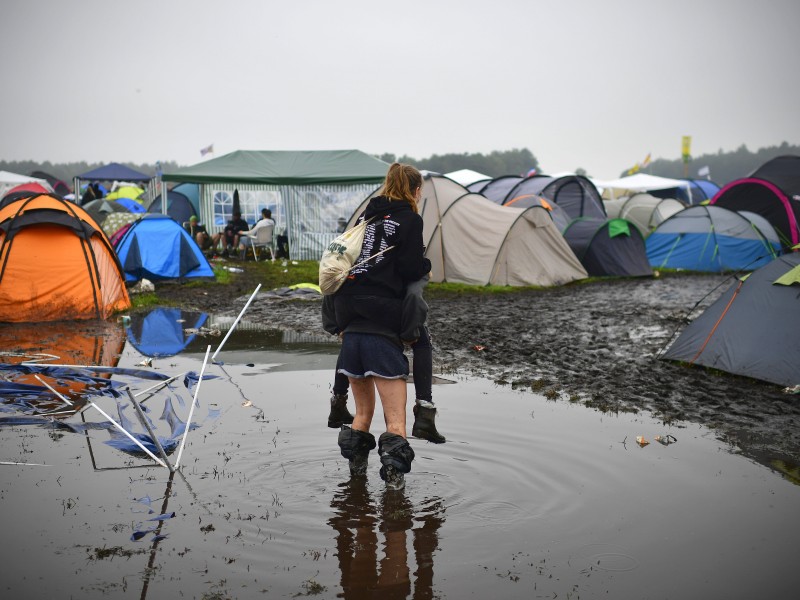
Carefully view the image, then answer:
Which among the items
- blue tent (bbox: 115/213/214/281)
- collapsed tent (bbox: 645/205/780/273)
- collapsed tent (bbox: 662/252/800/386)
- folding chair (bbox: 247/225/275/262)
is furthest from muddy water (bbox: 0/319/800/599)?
folding chair (bbox: 247/225/275/262)

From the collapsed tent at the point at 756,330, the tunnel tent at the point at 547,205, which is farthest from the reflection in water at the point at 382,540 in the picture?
the tunnel tent at the point at 547,205

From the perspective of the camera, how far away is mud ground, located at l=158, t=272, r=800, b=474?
7.21 meters

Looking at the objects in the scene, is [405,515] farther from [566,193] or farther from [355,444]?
[566,193]

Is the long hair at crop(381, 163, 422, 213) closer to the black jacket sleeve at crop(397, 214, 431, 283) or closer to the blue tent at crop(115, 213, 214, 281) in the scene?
the black jacket sleeve at crop(397, 214, 431, 283)

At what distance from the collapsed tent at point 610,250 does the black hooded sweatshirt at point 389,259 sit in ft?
56.8

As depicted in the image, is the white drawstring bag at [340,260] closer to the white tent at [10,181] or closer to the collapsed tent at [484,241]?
the collapsed tent at [484,241]

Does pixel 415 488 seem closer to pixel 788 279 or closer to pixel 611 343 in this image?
pixel 788 279

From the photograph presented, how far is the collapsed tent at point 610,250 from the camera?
21.6 metres

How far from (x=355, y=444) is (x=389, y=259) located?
50.1 inches

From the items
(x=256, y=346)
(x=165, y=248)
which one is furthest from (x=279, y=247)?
(x=256, y=346)

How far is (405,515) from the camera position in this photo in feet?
15.7

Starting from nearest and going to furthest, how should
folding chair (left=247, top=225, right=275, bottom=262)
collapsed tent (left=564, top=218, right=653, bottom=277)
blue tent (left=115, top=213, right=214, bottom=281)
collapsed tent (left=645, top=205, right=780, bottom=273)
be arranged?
1. blue tent (left=115, top=213, right=214, bottom=281)
2. collapsed tent (left=564, top=218, right=653, bottom=277)
3. collapsed tent (left=645, top=205, right=780, bottom=273)
4. folding chair (left=247, top=225, right=275, bottom=262)

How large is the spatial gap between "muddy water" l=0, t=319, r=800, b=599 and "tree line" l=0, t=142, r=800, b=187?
69.1 m

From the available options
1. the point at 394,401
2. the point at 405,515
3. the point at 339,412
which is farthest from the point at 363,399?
the point at 405,515
